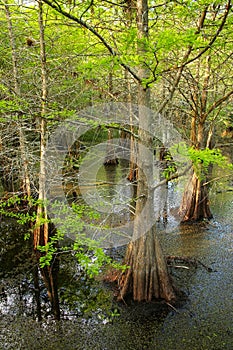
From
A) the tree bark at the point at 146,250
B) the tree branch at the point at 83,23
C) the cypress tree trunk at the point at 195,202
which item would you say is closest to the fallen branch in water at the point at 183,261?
the tree bark at the point at 146,250

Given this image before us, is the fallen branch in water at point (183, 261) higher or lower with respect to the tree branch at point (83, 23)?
lower

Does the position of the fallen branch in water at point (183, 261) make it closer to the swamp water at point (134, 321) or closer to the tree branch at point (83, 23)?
the swamp water at point (134, 321)

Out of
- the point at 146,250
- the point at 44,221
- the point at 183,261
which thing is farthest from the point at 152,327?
the point at 44,221

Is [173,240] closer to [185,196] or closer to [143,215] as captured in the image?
[185,196]

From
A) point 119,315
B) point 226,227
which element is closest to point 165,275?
point 119,315

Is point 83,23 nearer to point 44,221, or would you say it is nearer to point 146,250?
point 44,221

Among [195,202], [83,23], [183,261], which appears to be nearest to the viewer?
[83,23]

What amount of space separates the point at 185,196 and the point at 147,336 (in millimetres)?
5324

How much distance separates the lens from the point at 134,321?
4723 mm

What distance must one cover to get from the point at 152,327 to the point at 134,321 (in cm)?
31

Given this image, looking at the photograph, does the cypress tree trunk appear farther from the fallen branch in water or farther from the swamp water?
the fallen branch in water

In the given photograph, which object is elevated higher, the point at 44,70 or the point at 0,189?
the point at 44,70

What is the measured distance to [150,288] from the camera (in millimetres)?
5207

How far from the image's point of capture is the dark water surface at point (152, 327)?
4246 mm
